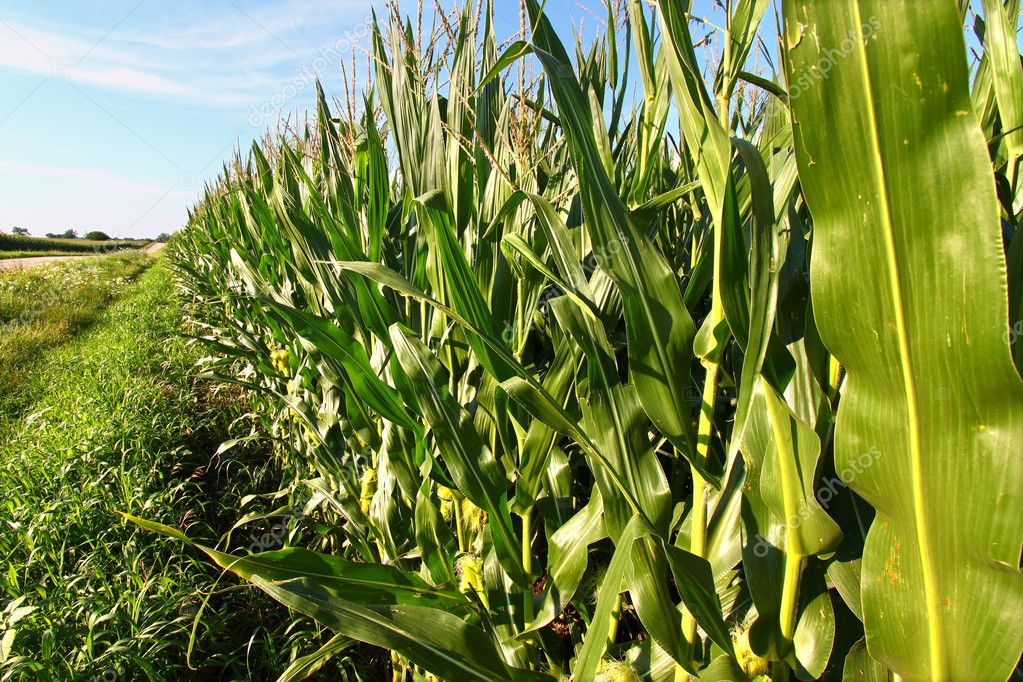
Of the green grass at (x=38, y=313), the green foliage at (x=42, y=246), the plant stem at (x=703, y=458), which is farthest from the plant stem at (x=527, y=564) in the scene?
the green foliage at (x=42, y=246)

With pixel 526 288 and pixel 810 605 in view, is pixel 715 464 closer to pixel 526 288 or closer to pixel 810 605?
pixel 810 605

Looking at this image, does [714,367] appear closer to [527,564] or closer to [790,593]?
[790,593]

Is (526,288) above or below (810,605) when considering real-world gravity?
above

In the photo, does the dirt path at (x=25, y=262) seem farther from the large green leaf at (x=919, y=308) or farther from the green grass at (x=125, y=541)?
the large green leaf at (x=919, y=308)

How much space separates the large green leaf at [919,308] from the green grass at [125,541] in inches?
42.2

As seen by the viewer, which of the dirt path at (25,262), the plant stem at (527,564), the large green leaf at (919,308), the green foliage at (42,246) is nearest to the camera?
the large green leaf at (919,308)

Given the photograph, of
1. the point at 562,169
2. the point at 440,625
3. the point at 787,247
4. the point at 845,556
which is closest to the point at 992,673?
the point at 845,556

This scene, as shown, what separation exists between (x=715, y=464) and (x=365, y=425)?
832 millimetres

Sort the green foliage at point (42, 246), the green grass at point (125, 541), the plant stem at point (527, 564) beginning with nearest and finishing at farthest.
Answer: the plant stem at point (527, 564), the green grass at point (125, 541), the green foliage at point (42, 246)

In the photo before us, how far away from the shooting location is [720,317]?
72cm

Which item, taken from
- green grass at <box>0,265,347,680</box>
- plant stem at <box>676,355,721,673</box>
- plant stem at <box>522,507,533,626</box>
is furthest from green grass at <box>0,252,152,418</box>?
plant stem at <box>676,355,721,673</box>

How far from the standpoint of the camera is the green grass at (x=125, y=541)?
143cm

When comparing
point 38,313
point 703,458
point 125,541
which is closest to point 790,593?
point 703,458

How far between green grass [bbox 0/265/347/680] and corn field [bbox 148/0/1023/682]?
0.49 metres
